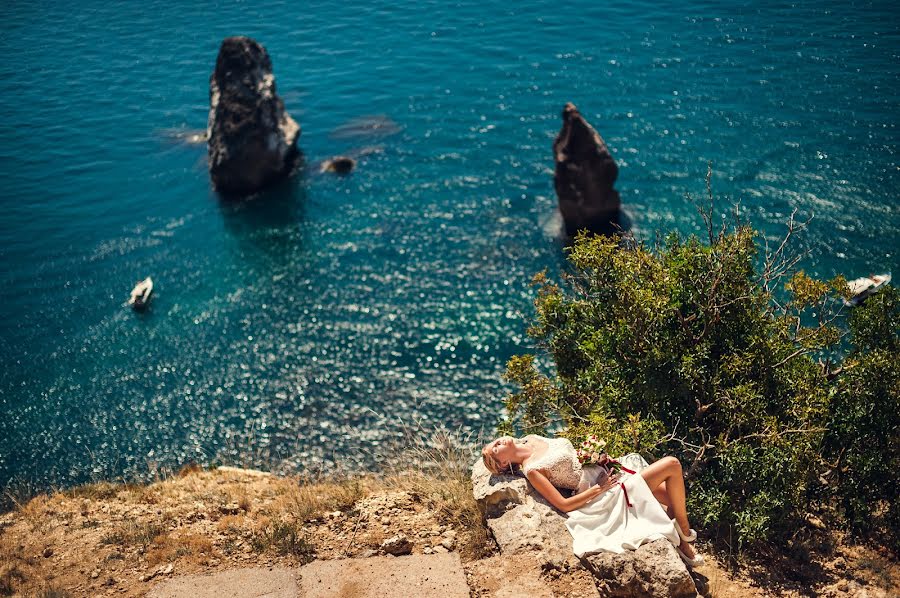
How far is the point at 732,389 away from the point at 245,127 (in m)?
32.3

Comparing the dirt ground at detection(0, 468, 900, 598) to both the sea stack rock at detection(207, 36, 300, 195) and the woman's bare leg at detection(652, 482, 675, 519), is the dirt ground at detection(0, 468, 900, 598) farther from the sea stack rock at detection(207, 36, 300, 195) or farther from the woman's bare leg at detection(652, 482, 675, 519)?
the sea stack rock at detection(207, 36, 300, 195)

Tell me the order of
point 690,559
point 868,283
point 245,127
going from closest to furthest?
point 690,559, point 868,283, point 245,127

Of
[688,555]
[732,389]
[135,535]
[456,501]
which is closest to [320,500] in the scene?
[456,501]

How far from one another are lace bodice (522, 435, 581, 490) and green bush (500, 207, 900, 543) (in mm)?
677

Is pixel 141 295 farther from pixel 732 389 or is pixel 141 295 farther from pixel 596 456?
pixel 732 389

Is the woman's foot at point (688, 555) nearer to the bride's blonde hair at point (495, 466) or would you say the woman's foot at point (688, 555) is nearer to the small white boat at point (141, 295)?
the bride's blonde hair at point (495, 466)

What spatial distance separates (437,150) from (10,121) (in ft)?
92.4

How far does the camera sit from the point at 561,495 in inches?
483

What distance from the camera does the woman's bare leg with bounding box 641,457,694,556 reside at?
11805 mm

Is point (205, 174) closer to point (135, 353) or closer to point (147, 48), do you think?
point (135, 353)

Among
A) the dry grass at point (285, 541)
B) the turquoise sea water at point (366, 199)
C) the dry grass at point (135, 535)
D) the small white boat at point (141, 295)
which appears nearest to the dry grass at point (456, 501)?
the dry grass at point (285, 541)

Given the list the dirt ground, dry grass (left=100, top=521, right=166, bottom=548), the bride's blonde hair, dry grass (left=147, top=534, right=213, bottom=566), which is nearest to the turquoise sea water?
the dirt ground

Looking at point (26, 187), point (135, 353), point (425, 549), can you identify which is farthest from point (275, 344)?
point (26, 187)

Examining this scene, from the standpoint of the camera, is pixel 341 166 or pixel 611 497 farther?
pixel 341 166
